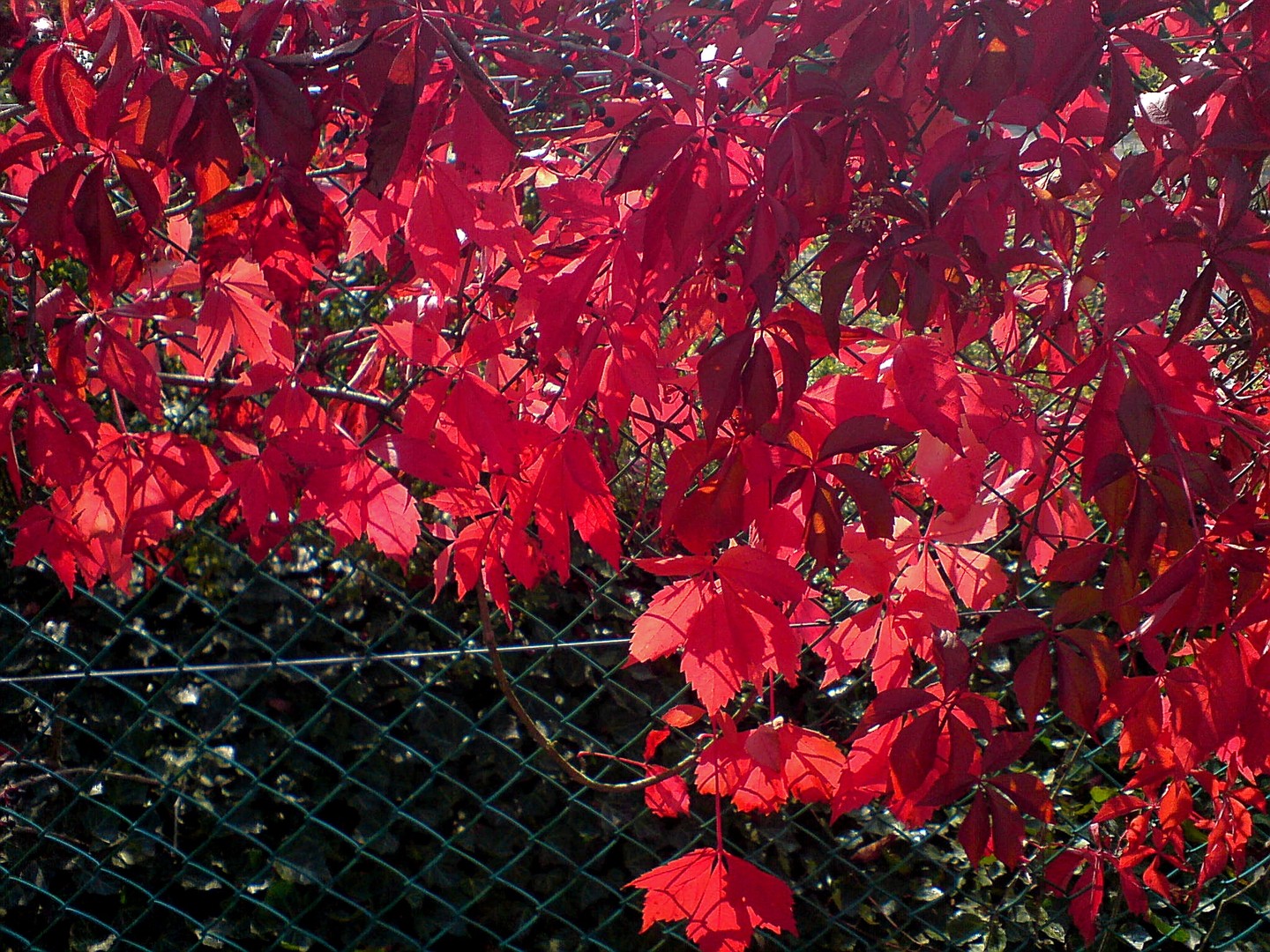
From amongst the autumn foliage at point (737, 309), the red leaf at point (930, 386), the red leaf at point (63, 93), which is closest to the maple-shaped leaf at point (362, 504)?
the autumn foliage at point (737, 309)

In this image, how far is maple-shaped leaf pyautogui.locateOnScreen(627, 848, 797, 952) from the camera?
4.66 feet

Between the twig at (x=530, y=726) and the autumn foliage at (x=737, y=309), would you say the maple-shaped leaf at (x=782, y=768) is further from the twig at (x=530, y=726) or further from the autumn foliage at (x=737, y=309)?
the twig at (x=530, y=726)

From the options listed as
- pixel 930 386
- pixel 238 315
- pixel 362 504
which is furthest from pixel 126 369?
pixel 930 386

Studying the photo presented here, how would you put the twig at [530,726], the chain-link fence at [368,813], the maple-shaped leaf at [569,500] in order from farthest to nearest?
1. the chain-link fence at [368,813]
2. the twig at [530,726]
3. the maple-shaped leaf at [569,500]

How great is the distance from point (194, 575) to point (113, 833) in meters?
0.54

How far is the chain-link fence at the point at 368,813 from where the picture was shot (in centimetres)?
201

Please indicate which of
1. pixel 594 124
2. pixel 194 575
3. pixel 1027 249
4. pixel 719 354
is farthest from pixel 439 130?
pixel 194 575

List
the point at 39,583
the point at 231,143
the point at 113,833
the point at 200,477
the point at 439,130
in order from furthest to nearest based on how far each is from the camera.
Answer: the point at 39,583, the point at 113,833, the point at 200,477, the point at 439,130, the point at 231,143

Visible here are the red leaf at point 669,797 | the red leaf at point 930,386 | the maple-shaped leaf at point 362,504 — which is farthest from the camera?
the red leaf at point 669,797

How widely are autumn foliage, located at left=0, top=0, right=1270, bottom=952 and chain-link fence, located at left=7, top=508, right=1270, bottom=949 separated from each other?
2.41ft

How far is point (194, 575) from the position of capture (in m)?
2.25

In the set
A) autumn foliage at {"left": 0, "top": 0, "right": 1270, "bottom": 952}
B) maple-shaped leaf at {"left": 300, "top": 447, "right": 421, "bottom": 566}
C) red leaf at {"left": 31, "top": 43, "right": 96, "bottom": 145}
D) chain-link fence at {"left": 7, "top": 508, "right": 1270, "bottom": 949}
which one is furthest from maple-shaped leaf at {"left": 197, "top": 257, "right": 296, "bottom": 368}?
chain-link fence at {"left": 7, "top": 508, "right": 1270, "bottom": 949}

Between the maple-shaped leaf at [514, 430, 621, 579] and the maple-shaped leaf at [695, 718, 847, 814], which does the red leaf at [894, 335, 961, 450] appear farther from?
the maple-shaped leaf at [695, 718, 847, 814]

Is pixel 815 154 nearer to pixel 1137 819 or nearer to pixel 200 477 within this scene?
pixel 200 477
